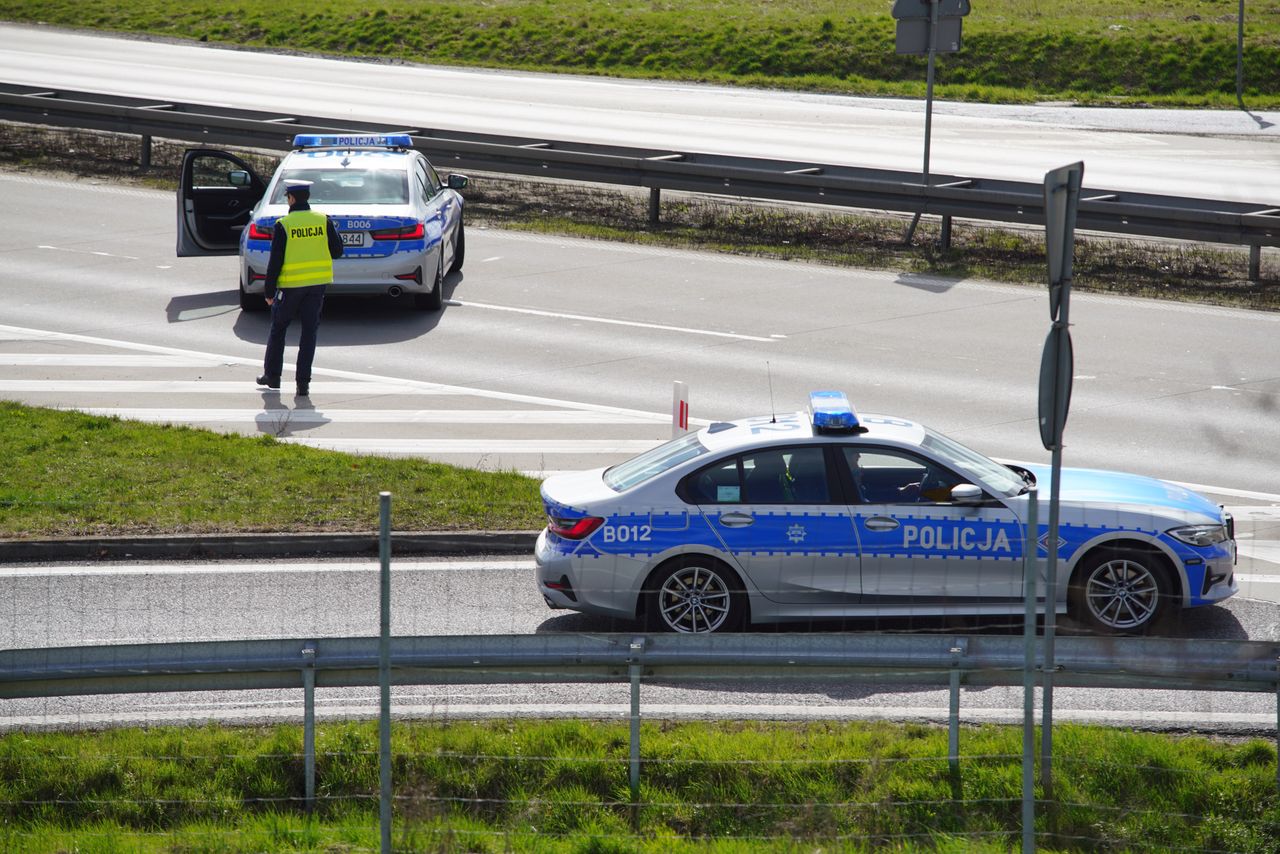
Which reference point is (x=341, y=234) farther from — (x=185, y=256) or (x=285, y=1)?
(x=285, y=1)

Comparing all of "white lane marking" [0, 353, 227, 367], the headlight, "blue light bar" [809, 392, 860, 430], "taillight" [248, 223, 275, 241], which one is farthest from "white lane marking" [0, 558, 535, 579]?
"taillight" [248, 223, 275, 241]

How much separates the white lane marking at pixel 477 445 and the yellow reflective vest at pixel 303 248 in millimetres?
2000

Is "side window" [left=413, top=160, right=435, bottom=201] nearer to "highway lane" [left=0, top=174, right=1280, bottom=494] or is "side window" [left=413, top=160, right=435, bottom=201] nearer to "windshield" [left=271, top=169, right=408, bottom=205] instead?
"windshield" [left=271, top=169, right=408, bottom=205]

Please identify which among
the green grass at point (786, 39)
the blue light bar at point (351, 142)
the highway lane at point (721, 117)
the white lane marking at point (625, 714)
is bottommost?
the white lane marking at point (625, 714)

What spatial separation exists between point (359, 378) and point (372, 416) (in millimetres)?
1416

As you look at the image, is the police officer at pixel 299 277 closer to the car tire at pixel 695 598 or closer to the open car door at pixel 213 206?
the open car door at pixel 213 206

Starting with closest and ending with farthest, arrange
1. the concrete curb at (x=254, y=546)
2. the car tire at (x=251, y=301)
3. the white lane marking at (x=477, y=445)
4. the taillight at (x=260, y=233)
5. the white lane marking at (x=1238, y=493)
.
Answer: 1. the concrete curb at (x=254, y=546)
2. the white lane marking at (x=1238, y=493)
3. the white lane marking at (x=477, y=445)
4. the taillight at (x=260, y=233)
5. the car tire at (x=251, y=301)

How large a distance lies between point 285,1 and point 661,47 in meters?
13.2

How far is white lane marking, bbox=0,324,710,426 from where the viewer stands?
46.2 ft

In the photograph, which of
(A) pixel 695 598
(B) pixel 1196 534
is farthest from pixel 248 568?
(B) pixel 1196 534

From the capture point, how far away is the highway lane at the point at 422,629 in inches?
309

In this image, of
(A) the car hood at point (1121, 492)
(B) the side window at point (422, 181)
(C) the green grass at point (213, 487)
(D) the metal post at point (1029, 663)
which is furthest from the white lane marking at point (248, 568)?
(B) the side window at point (422, 181)

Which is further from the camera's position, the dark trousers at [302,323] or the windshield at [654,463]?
the dark trousers at [302,323]

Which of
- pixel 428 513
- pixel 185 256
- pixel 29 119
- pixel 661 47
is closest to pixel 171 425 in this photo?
pixel 428 513
